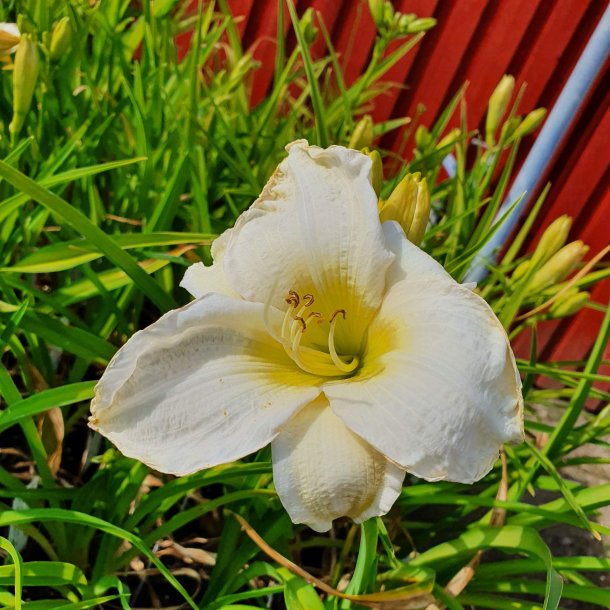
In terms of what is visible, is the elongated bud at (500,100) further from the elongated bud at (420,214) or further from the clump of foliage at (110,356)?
the elongated bud at (420,214)

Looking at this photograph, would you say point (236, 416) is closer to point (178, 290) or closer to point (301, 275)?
point (301, 275)

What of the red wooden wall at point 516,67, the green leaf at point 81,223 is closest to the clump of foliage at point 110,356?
the green leaf at point 81,223

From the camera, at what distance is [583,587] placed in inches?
36.3

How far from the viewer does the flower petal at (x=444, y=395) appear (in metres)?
0.58

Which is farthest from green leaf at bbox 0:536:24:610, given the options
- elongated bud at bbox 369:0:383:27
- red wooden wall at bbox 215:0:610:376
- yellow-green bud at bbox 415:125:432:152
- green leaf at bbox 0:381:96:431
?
red wooden wall at bbox 215:0:610:376

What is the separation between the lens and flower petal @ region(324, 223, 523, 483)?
58 centimetres

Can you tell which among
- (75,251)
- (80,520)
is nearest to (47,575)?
(80,520)

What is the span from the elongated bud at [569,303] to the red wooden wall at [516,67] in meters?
1.21

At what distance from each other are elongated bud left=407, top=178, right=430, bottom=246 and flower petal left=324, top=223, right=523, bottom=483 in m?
0.10

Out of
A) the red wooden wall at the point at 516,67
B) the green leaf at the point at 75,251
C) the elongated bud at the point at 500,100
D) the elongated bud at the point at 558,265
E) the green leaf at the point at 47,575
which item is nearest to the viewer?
the green leaf at the point at 47,575

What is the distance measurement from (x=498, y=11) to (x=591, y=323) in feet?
3.62

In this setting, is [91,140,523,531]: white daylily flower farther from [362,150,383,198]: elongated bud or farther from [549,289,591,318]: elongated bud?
[549,289,591,318]: elongated bud

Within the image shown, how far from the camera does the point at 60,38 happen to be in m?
1.08

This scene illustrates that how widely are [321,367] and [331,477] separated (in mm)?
139
